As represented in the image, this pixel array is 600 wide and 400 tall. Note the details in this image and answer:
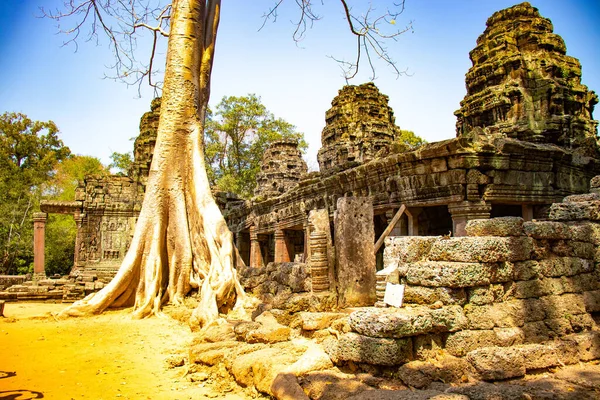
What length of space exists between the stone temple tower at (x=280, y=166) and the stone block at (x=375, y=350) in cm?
1551

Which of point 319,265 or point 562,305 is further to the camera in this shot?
point 319,265

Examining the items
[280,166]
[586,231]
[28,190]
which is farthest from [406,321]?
[28,190]

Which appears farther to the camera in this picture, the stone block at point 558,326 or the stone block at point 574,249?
the stone block at point 574,249

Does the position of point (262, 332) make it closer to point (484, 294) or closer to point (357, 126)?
point (484, 294)

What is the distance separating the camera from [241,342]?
15.4 ft

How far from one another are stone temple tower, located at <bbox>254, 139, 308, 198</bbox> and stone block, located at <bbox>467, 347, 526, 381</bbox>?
15.8 metres

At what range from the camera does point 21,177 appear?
85.4ft

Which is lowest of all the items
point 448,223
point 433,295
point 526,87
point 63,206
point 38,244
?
point 433,295

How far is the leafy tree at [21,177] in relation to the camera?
71.5 ft

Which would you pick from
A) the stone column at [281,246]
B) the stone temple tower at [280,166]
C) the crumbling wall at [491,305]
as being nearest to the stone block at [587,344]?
the crumbling wall at [491,305]

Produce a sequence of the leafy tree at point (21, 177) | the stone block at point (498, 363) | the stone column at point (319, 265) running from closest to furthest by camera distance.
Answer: the stone block at point (498, 363)
the stone column at point (319, 265)
the leafy tree at point (21, 177)

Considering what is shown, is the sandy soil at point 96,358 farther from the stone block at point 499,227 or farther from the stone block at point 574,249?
the stone block at point 574,249

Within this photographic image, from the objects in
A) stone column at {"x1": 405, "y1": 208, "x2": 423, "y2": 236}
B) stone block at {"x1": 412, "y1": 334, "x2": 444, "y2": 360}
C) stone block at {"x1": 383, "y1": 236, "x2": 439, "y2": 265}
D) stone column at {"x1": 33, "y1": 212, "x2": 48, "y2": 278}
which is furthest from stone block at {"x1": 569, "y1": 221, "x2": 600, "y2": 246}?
stone column at {"x1": 33, "y1": 212, "x2": 48, "y2": 278}

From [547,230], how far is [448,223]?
640 centimetres
